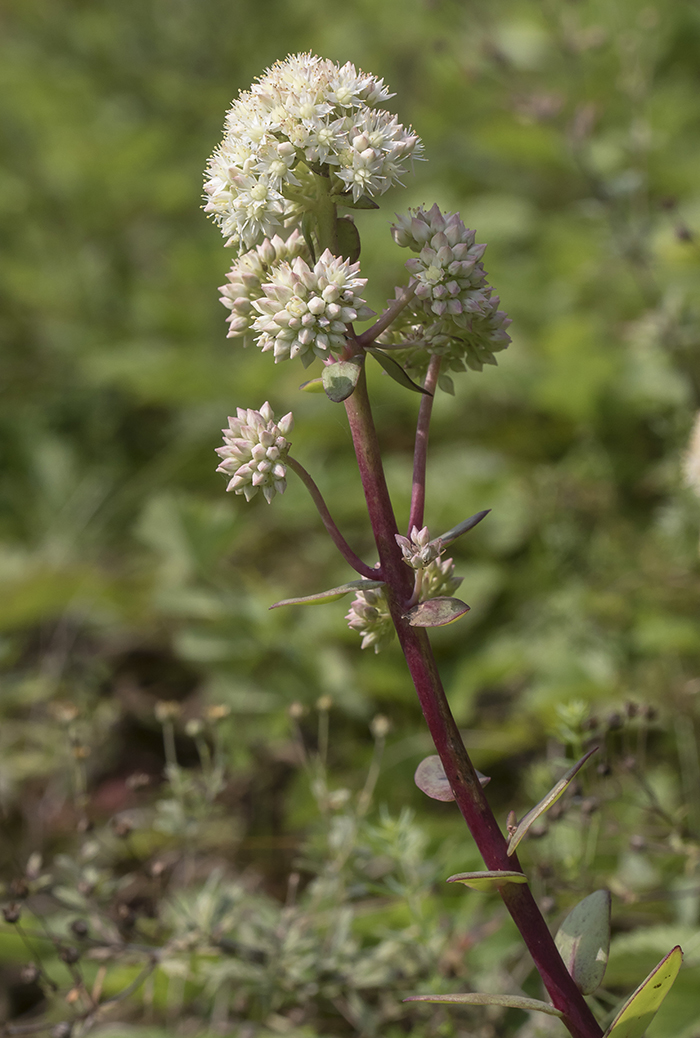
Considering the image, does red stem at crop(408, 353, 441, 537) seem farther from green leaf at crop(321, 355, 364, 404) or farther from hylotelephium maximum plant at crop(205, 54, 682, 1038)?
green leaf at crop(321, 355, 364, 404)

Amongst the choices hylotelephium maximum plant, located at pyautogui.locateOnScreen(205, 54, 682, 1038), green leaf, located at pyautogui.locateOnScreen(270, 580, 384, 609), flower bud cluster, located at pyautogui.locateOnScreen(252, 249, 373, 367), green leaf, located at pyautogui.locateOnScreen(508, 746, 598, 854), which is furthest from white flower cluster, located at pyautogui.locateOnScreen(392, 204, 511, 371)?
green leaf, located at pyautogui.locateOnScreen(508, 746, 598, 854)

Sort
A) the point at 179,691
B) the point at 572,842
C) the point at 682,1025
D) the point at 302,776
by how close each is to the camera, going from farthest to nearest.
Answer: the point at 179,691
the point at 302,776
the point at 572,842
the point at 682,1025

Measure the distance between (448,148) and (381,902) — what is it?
4293 millimetres

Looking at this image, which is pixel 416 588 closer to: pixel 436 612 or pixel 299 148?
pixel 436 612

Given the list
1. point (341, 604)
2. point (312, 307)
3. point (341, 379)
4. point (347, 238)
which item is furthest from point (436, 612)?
point (341, 604)

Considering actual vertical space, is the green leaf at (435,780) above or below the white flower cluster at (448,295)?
below

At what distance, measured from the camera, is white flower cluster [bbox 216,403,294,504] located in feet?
4.09

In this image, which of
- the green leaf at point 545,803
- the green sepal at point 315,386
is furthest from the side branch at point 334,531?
the green leaf at point 545,803

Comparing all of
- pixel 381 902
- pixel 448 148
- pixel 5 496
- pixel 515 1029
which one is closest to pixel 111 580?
pixel 5 496

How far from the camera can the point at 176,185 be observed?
529 centimetres

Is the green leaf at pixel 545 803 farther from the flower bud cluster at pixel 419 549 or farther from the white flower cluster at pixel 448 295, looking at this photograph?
the white flower cluster at pixel 448 295

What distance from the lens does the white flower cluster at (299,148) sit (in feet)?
4.00

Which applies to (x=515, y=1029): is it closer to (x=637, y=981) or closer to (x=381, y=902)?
(x=637, y=981)

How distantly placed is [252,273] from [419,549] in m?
0.51
